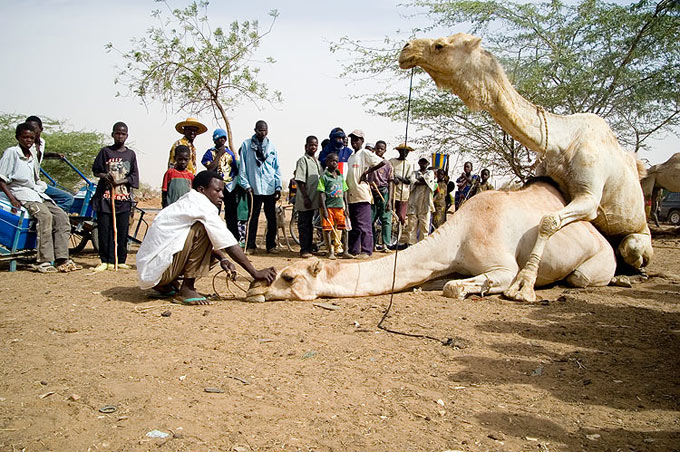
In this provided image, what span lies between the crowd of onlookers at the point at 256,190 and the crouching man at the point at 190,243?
391 millimetres

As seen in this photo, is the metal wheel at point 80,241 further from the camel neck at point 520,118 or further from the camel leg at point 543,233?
the camel leg at point 543,233

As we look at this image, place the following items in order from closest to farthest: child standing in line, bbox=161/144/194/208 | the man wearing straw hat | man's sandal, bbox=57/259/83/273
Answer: man's sandal, bbox=57/259/83/273, child standing in line, bbox=161/144/194/208, the man wearing straw hat

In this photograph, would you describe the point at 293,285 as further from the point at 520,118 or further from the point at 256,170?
the point at 256,170

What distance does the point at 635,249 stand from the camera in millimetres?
7469

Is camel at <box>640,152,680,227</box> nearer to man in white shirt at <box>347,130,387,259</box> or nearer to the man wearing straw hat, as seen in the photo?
man in white shirt at <box>347,130,387,259</box>

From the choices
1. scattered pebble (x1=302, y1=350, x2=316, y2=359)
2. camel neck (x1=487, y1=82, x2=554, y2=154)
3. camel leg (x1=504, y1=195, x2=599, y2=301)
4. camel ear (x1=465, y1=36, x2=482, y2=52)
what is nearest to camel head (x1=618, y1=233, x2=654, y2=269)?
camel leg (x1=504, y1=195, x2=599, y2=301)

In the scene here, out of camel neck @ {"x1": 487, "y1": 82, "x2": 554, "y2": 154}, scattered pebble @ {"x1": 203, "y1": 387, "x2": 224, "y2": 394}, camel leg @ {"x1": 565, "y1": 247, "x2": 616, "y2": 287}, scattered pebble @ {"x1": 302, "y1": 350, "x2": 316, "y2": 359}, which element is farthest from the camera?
camel leg @ {"x1": 565, "y1": 247, "x2": 616, "y2": 287}

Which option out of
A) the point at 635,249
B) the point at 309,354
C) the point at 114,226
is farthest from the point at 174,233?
the point at 635,249

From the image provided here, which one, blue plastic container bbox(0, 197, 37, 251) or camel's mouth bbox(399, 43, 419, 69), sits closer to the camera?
camel's mouth bbox(399, 43, 419, 69)

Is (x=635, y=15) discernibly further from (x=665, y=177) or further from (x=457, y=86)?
(x=457, y=86)

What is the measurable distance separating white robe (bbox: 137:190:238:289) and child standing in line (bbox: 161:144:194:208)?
2387 millimetres

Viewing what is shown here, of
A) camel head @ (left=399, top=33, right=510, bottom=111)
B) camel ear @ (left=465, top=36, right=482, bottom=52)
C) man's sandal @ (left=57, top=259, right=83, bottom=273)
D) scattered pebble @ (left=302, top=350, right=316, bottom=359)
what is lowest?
scattered pebble @ (left=302, top=350, right=316, bottom=359)

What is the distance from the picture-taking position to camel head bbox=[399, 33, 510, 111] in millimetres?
6188

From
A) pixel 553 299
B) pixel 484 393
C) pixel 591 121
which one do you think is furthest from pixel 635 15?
pixel 484 393
